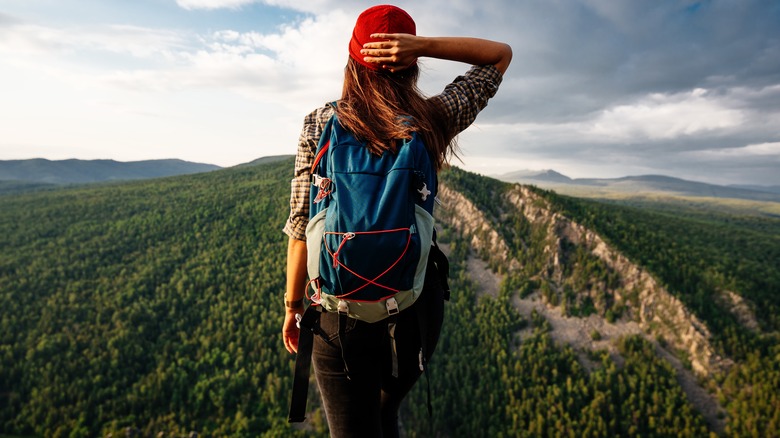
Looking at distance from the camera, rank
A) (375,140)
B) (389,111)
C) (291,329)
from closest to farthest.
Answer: (375,140) < (389,111) < (291,329)

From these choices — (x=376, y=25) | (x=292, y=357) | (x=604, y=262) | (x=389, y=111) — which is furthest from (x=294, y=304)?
(x=604, y=262)

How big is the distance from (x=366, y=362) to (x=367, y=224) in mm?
1042

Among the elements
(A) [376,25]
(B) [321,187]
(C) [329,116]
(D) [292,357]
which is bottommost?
(D) [292,357]

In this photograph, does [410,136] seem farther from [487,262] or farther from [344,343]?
[487,262]

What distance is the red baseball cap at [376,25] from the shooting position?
281 centimetres

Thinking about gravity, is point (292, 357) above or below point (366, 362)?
below

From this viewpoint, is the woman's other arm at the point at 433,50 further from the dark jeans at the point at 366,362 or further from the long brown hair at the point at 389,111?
the dark jeans at the point at 366,362

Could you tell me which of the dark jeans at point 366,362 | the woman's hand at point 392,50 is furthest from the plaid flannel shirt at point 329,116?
the dark jeans at point 366,362

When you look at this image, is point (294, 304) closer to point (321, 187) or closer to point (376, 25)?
point (321, 187)

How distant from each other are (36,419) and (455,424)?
27602 mm

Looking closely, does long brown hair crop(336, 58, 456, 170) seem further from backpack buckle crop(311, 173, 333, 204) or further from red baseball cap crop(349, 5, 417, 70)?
backpack buckle crop(311, 173, 333, 204)

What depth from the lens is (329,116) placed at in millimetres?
2744

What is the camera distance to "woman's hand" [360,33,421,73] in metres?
2.70

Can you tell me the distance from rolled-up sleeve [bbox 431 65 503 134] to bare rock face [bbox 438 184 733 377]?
1181 inches
